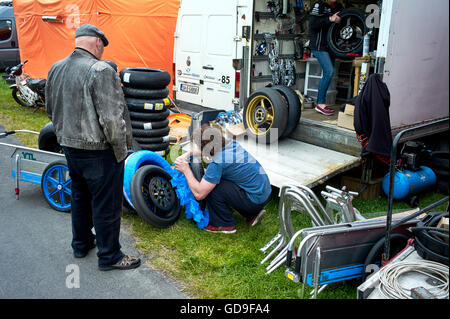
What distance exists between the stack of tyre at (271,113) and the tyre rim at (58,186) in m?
2.75

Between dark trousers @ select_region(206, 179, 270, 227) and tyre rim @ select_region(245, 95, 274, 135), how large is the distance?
189 centimetres

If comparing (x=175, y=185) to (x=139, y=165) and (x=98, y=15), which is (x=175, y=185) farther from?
(x=98, y=15)

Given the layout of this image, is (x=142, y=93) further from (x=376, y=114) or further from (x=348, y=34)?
(x=348, y=34)

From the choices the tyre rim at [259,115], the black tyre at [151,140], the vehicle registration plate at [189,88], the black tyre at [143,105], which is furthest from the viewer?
the vehicle registration plate at [189,88]

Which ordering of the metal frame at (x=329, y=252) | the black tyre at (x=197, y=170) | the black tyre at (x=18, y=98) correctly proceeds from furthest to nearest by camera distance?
the black tyre at (x=18, y=98) < the black tyre at (x=197, y=170) < the metal frame at (x=329, y=252)

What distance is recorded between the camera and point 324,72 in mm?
7051

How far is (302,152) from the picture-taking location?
580 centimetres

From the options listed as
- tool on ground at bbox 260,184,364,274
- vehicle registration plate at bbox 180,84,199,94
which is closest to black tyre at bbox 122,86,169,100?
vehicle registration plate at bbox 180,84,199,94

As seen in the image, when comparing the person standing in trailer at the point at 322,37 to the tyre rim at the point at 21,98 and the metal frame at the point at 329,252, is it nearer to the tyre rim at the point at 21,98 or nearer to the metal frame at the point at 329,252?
the metal frame at the point at 329,252

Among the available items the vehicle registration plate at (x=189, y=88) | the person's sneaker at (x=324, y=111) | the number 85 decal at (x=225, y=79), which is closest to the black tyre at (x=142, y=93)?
the number 85 decal at (x=225, y=79)

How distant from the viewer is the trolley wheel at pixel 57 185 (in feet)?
15.7

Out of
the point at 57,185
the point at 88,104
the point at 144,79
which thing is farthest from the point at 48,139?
the point at 88,104
